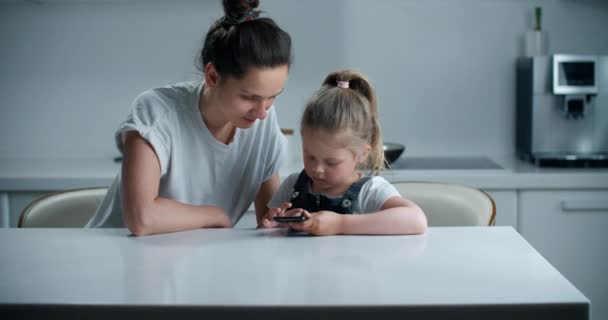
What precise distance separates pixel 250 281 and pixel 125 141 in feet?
1.81

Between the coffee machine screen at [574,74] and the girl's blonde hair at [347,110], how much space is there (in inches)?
47.8

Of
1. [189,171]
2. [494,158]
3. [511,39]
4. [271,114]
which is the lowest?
[494,158]

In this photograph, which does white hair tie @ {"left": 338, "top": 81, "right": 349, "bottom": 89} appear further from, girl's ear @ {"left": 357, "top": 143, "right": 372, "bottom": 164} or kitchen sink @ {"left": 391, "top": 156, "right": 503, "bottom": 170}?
kitchen sink @ {"left": 391, "top": 156, "right": 503, "bottom": 170}

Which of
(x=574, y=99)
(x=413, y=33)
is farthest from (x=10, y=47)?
(x=574, y=99)

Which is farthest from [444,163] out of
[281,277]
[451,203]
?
[281,277]

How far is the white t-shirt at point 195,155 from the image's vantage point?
1374mm

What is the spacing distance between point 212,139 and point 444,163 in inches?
52.0

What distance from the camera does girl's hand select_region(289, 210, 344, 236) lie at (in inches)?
45.4

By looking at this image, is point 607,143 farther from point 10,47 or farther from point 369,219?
point 10,47

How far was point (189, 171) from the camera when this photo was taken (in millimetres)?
1475

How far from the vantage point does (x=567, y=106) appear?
96.8 inches

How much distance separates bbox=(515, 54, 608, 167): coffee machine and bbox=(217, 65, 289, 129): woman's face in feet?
4.78

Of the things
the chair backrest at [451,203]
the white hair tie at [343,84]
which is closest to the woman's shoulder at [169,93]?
the white hair tie at [343,84]

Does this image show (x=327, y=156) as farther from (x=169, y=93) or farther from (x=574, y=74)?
(x=574, y=74)
